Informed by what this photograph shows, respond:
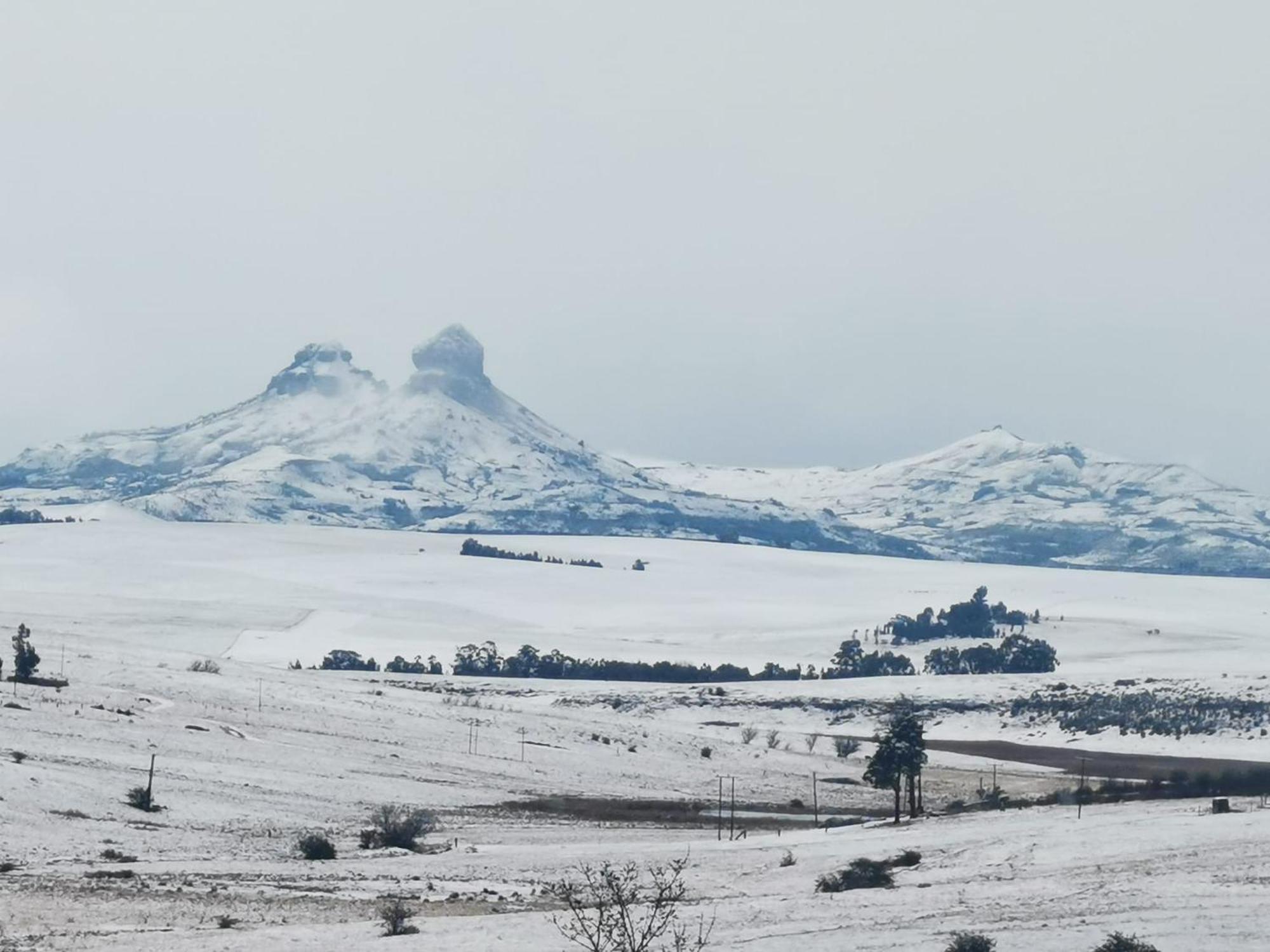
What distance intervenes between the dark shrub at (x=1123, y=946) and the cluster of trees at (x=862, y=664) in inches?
5281

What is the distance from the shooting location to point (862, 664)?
6959 inches

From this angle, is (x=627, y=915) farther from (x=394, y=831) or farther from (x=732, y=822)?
(x=732, y=822)

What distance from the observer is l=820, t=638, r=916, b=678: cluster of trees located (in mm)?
170250

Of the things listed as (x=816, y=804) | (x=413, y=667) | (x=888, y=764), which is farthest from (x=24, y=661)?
(x=413, y=667)

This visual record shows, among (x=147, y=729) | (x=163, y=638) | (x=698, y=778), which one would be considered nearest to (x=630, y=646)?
(x=163, y=638)

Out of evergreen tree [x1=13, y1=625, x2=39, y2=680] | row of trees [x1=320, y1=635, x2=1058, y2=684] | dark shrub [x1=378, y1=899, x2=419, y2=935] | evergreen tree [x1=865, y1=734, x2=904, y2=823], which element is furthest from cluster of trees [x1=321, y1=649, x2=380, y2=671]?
dark shrub [x1=378, y1=899, x2=419, y2=935]

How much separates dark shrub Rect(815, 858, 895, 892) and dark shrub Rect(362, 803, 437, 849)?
51.2 ft

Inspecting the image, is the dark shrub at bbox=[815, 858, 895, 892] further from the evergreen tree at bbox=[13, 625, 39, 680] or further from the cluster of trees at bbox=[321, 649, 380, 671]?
the cluster of trees at bbox=[321, 649, 380, 671]

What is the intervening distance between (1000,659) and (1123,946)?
486ft

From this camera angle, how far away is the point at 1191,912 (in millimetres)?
35062

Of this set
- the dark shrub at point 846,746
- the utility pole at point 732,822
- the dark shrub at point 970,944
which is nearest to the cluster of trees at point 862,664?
the dark shrub at point 846,746

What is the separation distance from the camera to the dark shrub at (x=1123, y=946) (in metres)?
28.9

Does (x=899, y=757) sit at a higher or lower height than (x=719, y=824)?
higher

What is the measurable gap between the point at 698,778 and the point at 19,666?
124ft
